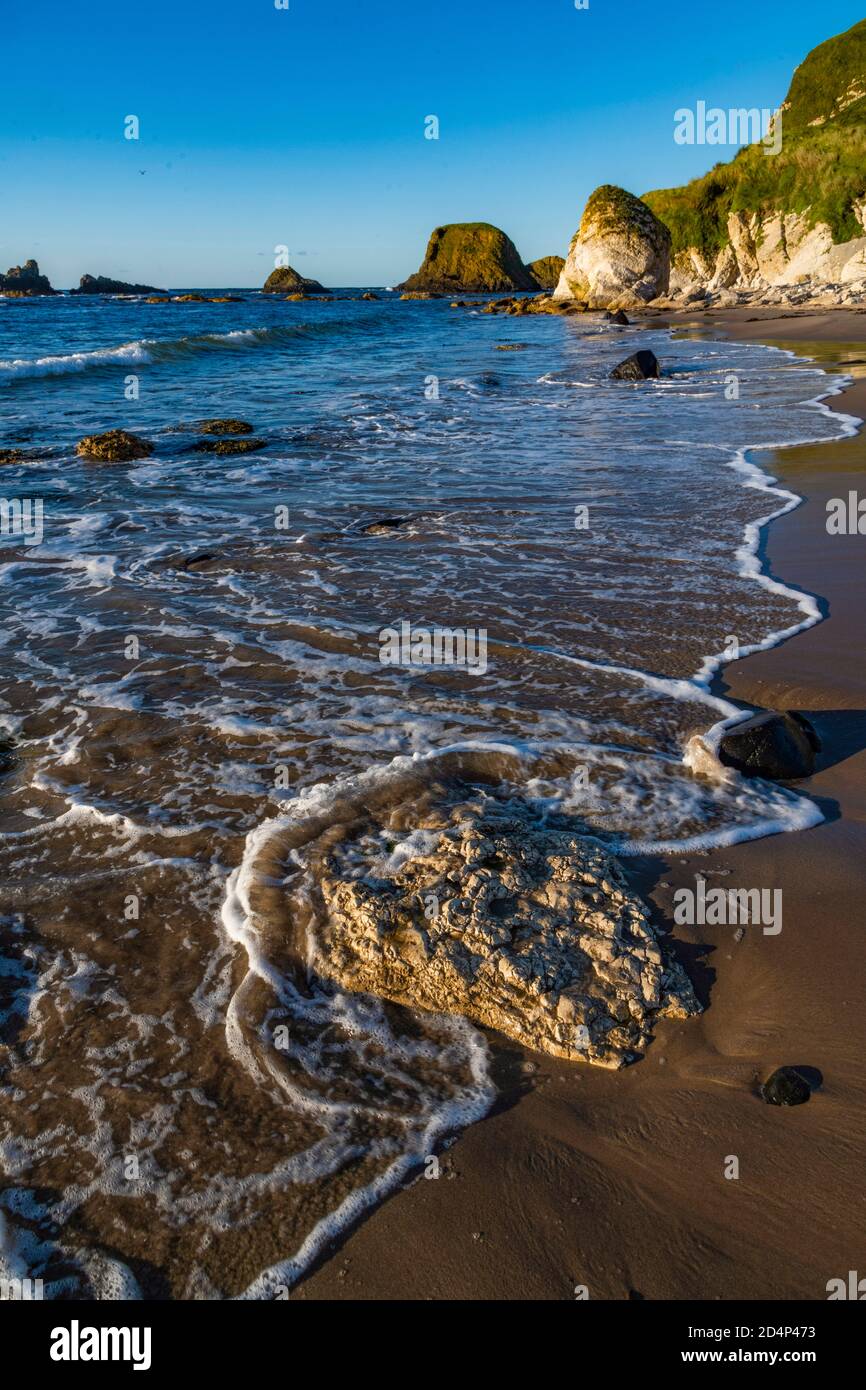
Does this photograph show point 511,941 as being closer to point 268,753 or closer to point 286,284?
point 268,753

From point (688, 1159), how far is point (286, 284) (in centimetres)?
15162

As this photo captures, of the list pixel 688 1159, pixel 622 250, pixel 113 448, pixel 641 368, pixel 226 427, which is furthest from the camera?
pixel 622 250

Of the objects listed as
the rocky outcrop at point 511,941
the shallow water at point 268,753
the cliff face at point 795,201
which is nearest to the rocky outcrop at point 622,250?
the cliff face at point 795,201

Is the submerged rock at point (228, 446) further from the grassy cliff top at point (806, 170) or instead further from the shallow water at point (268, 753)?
the grassy cliff top at point (806, 170)

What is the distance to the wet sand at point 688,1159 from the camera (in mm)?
2117

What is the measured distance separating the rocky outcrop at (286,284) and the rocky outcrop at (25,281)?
38544 millimetres

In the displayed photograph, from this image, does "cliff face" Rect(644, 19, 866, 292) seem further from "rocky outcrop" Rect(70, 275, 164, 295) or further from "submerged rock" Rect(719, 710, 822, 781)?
"rocky outcrop" Rect(70, 275, 164, 295)

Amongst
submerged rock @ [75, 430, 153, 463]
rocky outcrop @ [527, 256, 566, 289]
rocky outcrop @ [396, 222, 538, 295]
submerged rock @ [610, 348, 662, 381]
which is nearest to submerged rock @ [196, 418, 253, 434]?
submerged rock @ [75, 430, 153, 463]

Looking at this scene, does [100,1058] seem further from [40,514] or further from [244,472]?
[244,472]

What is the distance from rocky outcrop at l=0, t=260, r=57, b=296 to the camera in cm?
13325

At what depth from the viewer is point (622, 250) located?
196ft

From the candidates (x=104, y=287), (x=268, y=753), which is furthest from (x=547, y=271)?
(x=268, y=753)
